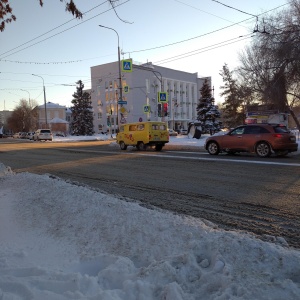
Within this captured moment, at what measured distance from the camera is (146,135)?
2128 cm

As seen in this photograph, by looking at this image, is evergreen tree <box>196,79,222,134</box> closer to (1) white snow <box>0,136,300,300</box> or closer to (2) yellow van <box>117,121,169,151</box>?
(2) yellow van <box>117,121,169,151</box>

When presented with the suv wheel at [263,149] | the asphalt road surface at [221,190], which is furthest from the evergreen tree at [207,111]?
the asphalt road surface at [221,190]

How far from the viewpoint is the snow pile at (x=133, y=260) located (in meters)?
2.96

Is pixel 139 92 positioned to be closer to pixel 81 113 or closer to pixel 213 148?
pixel 81 113

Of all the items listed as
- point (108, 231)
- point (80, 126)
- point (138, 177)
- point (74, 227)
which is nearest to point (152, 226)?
point (108, 231)

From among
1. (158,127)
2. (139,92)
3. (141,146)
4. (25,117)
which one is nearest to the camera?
(158,127)

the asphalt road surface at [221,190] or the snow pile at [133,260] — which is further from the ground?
the snow pile at [133,260]

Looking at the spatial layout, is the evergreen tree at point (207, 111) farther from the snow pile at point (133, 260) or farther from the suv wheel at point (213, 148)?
the snow pile at point (133, 260)

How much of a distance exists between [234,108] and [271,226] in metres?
53.2

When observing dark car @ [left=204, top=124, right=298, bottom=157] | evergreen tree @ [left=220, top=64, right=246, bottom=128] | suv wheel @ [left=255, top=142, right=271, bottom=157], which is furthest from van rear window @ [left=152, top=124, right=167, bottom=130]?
evergreen tree @ [left=220, top=64, right=246, bottom=128]

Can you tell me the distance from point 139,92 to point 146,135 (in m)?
63.9

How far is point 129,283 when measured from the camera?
3.12 metres

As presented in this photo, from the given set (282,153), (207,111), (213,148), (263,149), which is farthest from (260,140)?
(207,111)

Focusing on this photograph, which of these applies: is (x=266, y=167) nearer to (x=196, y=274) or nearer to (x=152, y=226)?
(x=152, y=226)
